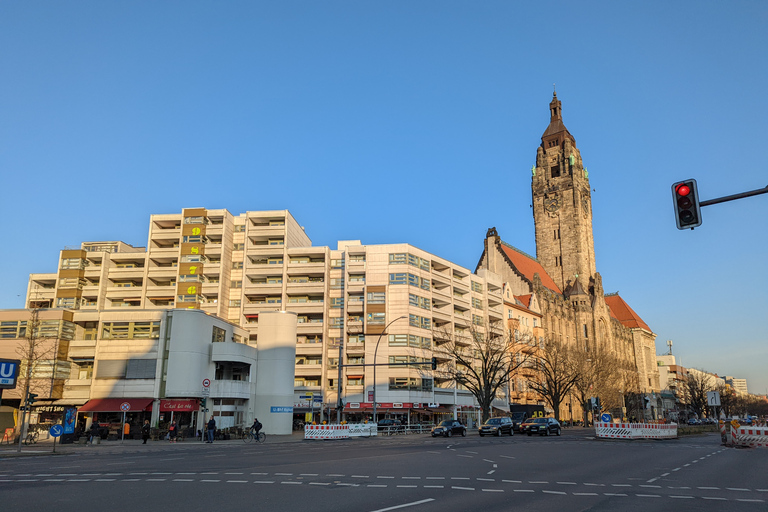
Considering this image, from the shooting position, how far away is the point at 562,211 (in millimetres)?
116500

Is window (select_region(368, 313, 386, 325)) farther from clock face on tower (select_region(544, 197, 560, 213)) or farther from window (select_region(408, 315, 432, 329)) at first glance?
clock face on tower (select_region(544, 197, 560, 213))

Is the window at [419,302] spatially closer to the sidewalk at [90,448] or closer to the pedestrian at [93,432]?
the sidewalk at [90,448]

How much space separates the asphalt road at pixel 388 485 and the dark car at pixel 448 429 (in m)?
23.0

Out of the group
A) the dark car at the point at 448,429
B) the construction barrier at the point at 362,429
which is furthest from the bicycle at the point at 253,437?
the dark car at the point at 448,429

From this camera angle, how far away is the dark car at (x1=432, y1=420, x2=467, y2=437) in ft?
139

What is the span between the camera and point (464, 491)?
39.4ft

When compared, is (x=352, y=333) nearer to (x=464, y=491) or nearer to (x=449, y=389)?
(x=449, y=389)

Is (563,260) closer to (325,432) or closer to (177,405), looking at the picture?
(325,432)

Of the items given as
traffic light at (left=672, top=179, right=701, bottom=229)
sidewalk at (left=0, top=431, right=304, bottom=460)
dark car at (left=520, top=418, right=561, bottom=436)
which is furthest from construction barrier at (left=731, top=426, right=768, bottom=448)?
sidewalk at (left=0, top=431, right=304, bottom=460)

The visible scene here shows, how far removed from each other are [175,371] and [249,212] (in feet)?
122

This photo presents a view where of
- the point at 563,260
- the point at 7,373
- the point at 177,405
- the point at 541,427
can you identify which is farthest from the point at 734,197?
the point at 563,260

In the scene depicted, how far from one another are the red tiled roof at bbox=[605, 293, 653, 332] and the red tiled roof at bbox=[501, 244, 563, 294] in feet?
103

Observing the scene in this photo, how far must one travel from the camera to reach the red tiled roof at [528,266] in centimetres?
10400

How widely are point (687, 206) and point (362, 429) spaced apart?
36544mm
